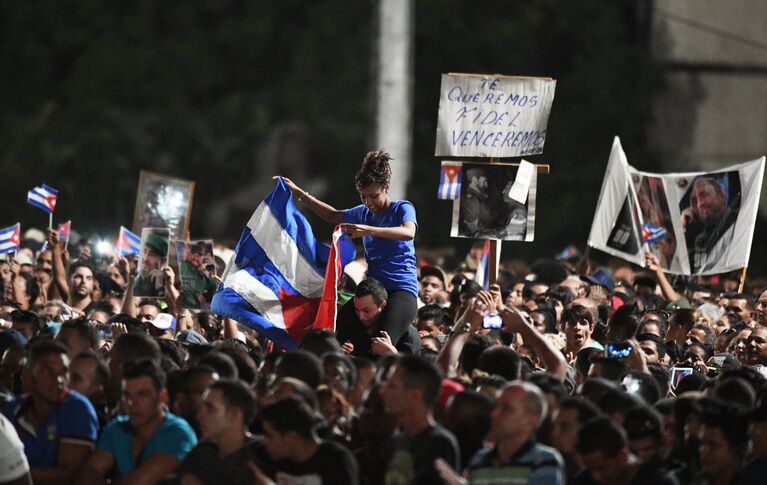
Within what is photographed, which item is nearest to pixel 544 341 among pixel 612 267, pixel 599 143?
pixel 612 267

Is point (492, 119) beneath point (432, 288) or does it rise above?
above

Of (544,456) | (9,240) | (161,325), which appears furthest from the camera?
(9,240)

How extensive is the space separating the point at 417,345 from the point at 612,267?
1151cm

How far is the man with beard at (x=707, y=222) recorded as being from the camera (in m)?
14.1

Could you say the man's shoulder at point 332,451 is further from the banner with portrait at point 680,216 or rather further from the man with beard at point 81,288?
the man with beard at point 81,288

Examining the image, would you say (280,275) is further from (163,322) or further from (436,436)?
(436,436)

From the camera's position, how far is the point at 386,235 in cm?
1006

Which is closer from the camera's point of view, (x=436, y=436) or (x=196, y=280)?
(x=436, y=436)

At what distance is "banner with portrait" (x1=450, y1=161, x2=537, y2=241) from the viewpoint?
12.3 meters

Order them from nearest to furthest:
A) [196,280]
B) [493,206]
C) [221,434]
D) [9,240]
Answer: [221,434], [493,206], [196,280], [9,240]

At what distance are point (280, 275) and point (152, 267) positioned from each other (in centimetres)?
253

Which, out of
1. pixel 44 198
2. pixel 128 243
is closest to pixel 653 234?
pixel 128 243

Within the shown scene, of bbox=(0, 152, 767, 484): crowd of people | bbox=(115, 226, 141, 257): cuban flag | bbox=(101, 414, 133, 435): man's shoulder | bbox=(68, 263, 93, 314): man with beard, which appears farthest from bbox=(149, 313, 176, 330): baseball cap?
bbox=(101, 414, 133, 435): man's shoulder

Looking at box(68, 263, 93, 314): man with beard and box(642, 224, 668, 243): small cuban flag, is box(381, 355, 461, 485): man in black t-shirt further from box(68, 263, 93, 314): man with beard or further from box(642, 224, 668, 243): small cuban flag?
box(68, 263, 93, 314): man with beard
